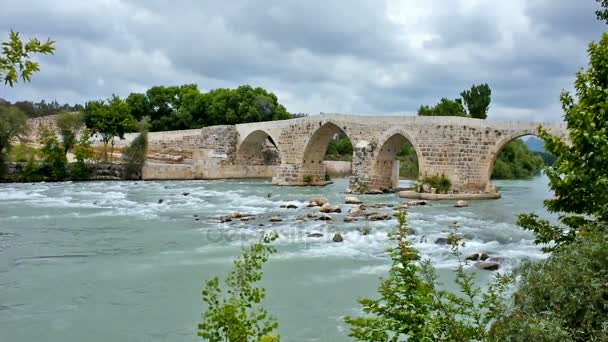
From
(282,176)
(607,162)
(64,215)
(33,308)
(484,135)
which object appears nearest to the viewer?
(607,162)

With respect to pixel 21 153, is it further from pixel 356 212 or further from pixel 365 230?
pixel 365 230

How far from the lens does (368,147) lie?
2120 cm

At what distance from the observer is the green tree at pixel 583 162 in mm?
4204

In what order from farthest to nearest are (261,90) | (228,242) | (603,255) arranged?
(261,90), (228,242), (603,255)

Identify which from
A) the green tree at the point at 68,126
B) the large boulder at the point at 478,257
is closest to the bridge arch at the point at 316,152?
the green tree at the point at 68,126

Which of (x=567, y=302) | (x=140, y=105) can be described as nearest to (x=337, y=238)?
(x=567, y=302)

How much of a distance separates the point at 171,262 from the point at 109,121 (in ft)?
84.0

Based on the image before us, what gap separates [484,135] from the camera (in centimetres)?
1797

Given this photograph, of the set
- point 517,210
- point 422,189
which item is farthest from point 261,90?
point 517,210

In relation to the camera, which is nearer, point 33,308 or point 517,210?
point 33,308

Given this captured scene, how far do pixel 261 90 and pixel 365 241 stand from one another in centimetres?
3327

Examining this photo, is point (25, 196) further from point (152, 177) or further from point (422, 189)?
point (422, 189)

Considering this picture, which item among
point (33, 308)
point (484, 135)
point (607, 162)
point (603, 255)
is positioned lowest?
point (33, 308)

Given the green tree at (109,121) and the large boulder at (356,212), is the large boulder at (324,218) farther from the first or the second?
the green tree at (109,121)
